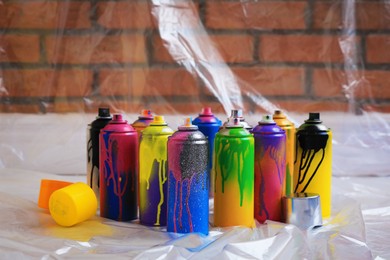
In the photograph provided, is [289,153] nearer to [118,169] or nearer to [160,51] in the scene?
[118,169]

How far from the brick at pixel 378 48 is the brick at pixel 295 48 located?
0.37 feet

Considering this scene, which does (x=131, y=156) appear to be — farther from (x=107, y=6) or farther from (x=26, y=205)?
(x=107, y=6)

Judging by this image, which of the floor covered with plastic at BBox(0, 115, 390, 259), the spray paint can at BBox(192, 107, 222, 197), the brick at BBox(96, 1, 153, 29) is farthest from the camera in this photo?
the brick at BBox(96, 1, 153, 29)

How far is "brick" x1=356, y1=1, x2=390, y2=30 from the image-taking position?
1510 mm

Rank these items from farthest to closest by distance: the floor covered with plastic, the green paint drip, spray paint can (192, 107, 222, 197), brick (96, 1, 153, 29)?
brick (96, 1, 153, 29)
spray paint can (192, 107, 222, 197)
the green paint drip
the floor covered with plastic

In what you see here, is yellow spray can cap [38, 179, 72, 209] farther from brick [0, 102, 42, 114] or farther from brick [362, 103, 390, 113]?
brick [362, 103, 390, 113]

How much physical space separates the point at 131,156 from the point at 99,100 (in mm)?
548

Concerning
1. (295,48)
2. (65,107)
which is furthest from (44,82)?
(295,48)

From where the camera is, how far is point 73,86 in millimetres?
1517

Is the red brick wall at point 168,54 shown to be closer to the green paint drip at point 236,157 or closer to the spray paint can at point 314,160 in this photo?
the spray paint can at point 314,160

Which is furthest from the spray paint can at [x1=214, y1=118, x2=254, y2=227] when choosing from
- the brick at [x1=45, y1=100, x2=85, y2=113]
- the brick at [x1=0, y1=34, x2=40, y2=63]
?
the brick at [x1=0, y1=34, x2=40, y2=63]

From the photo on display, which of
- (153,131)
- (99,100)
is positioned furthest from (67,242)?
(99,100)

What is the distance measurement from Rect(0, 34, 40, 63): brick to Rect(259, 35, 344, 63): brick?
0.64 meters

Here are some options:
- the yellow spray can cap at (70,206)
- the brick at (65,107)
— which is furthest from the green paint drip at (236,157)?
the brick at (65,107)
